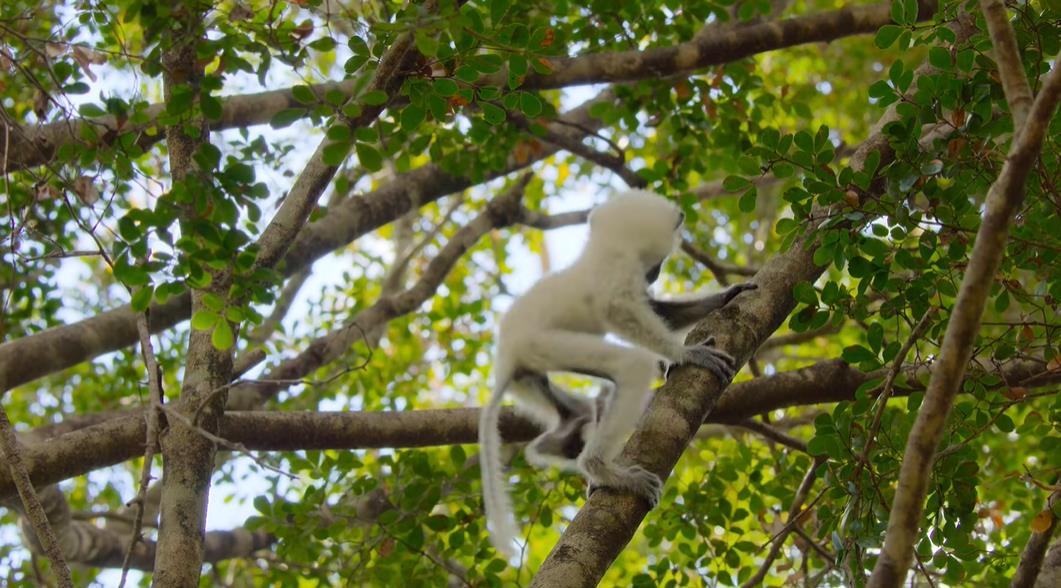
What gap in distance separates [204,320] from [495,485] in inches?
55.1

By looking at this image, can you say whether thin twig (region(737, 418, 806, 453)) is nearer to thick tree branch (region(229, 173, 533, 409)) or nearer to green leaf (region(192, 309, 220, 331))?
thick tree branch (region(229, 173, 533, 409))

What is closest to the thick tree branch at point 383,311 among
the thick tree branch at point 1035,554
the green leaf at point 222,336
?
the green leaf at point 222,336

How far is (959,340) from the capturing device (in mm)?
2266

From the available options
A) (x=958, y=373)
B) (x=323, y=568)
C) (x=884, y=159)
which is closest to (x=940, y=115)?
(x=884, y=159)

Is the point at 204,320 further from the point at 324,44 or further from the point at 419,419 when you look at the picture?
the point at 419,419

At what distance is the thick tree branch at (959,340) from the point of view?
2248 mm

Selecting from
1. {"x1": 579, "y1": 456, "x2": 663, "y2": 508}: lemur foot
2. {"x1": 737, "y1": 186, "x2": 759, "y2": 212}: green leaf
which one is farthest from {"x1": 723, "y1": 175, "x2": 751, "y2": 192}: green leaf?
{"x1": 579, "y1": 456, "x2": 663, "y2": 508}: lemur foot

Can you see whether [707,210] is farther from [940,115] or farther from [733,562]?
[940,115]

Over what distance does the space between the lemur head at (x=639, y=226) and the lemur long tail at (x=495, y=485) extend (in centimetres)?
75

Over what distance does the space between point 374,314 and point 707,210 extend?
425cm

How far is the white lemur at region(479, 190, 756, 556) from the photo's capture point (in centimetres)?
383

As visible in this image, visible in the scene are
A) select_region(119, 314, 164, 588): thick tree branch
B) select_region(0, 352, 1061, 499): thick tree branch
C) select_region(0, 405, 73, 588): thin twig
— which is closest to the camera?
select_region(0, 405, 73, 588): thin twig

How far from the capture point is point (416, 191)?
678cm

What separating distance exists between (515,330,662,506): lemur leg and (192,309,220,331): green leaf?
4.17ft
